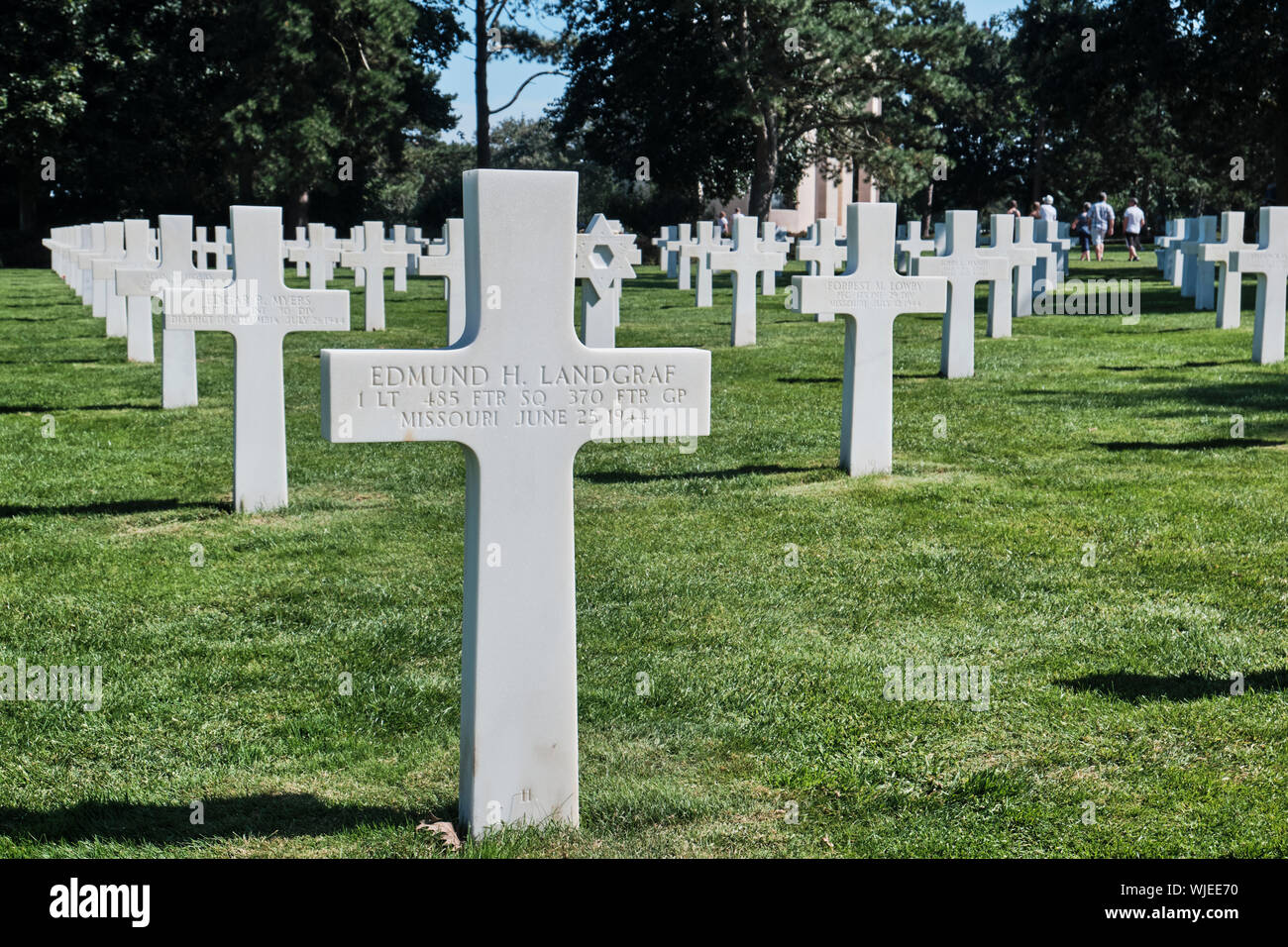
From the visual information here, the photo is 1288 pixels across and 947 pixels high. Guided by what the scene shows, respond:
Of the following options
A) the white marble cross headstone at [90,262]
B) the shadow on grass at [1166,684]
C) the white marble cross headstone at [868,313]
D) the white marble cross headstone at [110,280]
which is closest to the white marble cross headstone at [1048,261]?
the white marble cross headstone at [868,313]

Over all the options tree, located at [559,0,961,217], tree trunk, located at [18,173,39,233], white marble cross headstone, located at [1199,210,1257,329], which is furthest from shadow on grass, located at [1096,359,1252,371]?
tree trunk, located at [18,173,39,233]

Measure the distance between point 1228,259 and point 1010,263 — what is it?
2.09 metres

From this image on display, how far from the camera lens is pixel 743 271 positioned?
1644 cm

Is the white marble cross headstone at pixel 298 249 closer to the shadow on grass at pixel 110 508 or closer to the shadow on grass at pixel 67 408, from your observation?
the shadow on grass at pixel 67 408

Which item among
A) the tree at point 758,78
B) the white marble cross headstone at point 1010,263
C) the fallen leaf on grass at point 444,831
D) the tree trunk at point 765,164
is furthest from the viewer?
the tree trunk at point 765,164

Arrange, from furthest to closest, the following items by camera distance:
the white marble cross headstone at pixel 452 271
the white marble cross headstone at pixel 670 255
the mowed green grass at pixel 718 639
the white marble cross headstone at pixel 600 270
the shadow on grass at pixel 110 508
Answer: the white marble cross headstone at pixel 670 255
the white marble cross headstone at pixel 452 271
the white marble cross headstone at pixel 600 270
the shadow on grass at pixel 110 508
the mowed green grass at pixel 718 639

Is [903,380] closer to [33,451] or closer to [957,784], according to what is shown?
[33,451]

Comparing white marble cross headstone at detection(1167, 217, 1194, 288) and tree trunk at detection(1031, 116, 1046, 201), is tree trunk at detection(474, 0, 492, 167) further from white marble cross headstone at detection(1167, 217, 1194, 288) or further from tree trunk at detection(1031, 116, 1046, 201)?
tree trunk at detection(1031, 116, 1046, 201)

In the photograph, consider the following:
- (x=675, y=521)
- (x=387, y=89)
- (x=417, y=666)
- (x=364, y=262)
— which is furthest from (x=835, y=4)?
(x=417, y=666)

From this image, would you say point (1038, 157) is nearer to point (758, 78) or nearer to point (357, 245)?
point (758, 78)

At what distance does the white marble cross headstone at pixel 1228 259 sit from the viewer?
1412 cm

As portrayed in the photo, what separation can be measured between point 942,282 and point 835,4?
2532 centimetres

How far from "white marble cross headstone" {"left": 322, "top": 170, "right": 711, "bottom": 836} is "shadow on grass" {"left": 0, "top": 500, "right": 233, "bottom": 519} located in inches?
176

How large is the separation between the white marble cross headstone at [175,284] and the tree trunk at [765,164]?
25.0 m
